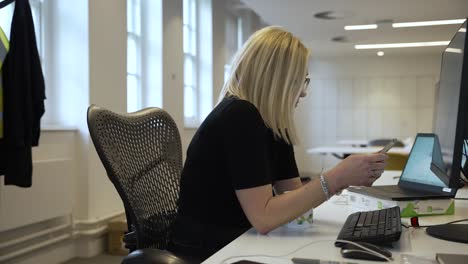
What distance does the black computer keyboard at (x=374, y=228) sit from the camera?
0.99 metres

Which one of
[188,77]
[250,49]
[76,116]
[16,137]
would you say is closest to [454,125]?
[250,49]

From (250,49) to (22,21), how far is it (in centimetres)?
160

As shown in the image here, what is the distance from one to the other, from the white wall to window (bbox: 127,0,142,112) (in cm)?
617

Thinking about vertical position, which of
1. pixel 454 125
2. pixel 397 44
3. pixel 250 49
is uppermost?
pixel 397 44

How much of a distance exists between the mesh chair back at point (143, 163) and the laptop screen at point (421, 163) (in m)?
0.86

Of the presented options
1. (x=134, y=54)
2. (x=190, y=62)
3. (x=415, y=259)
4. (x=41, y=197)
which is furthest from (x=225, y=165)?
(x=190, y=62)

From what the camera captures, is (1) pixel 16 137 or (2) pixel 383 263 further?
(1) pixel 16 137

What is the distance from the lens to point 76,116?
3.47 m

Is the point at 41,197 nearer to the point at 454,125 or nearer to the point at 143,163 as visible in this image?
the point at 143,163

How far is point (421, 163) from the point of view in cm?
174

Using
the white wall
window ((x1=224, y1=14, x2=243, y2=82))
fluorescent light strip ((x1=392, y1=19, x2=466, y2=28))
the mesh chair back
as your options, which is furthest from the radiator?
the white wall

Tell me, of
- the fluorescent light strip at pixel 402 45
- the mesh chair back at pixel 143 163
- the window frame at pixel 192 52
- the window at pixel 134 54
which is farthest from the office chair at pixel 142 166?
the fluorescent light strip at pixel 402 45

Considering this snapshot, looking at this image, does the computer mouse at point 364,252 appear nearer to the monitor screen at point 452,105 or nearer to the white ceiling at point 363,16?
the monitor screen at point 452,105

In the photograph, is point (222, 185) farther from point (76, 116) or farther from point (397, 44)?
point (397, 44)
